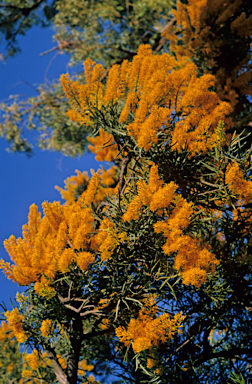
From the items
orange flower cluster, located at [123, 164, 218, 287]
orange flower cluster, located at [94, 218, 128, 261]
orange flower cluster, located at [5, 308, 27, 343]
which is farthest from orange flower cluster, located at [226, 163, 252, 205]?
orange flower cluster, located at [5, 308, 27, 343]

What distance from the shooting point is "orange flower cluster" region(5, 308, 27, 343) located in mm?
1552

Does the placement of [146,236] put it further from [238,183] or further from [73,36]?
[73,36]

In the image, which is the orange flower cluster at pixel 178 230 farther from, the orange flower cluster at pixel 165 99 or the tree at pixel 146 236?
the orange flower cluster at pixel 165 99

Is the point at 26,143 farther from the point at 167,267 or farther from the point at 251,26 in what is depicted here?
the point at 167,267

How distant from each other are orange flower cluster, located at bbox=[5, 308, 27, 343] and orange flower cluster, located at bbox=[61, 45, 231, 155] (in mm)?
1016

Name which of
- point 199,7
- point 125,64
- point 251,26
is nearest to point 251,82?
point 251,26

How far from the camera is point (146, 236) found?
148 cm

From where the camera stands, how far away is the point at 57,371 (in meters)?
1.78

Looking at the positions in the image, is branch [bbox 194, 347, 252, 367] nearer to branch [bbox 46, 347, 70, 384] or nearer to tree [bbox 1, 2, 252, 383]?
tree [bbox 1, 2, 252, 383]

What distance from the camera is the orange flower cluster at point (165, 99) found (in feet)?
5.08

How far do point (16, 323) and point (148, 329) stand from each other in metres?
0.68

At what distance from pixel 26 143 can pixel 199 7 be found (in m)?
5.11

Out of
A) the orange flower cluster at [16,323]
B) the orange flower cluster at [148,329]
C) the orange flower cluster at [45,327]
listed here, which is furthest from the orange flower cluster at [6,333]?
the orange flower cluster at [148,329]

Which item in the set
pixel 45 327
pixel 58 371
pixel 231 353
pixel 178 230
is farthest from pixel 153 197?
pixel 231 353
